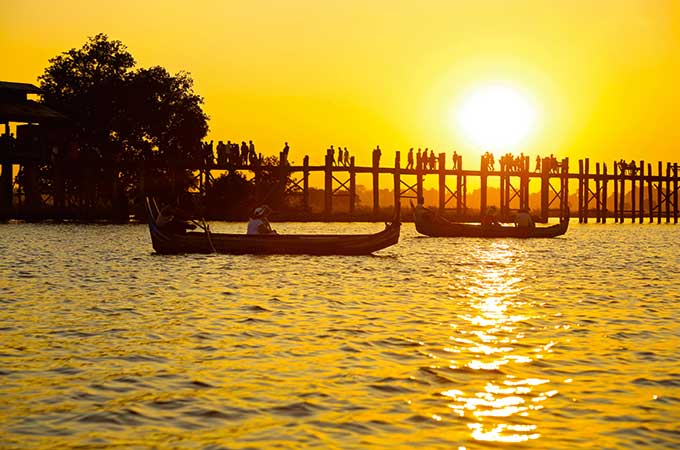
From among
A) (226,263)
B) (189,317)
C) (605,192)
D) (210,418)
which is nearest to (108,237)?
(226,263)

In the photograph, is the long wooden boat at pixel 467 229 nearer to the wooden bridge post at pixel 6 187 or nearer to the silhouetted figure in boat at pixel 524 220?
the silhouetted figure in boat at pixel 524 220

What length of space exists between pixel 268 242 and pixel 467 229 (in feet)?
→ 61.4

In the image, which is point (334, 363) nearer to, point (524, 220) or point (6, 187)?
point (524, 220)

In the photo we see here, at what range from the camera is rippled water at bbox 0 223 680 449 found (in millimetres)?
7504

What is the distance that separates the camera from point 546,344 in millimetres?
11977

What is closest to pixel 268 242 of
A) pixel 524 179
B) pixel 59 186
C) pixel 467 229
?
pixel 467 229

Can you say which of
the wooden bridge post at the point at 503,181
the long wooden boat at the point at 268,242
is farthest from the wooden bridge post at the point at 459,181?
the long wooden boat at the point at 268,242

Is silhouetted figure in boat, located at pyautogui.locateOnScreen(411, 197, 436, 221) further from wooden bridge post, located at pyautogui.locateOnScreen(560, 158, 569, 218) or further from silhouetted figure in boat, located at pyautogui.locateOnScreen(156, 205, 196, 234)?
wooden bridge post, located at pyautogui.locateOnScreen(560, 158, 569, 218)

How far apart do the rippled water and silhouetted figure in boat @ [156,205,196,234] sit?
7132 millimetres

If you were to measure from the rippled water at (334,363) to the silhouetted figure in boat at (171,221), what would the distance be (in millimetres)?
7132

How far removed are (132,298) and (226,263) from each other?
358 inches

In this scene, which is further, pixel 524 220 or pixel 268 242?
pixel 524 220

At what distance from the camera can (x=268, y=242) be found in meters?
27.3

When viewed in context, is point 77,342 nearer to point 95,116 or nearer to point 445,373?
point 445,373
